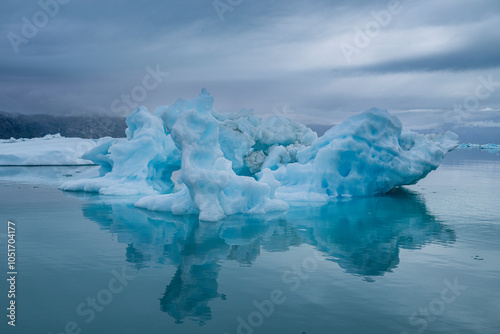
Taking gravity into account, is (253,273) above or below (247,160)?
below

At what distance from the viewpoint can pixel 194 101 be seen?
1475 cm

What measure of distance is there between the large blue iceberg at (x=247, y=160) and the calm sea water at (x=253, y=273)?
1.16 m

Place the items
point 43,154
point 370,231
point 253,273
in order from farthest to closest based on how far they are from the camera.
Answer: point 43,154
point 370,231
point 253,273

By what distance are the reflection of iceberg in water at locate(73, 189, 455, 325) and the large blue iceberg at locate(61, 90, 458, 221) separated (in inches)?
42.7

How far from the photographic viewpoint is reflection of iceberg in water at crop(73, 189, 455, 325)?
776 cm

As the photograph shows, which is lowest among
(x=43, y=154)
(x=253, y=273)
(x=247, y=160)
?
(x=253, y=273)

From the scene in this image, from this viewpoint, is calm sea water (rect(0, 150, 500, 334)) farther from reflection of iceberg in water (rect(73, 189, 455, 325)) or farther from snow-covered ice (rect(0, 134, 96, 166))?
snow-covered ice (rect(0, 134, 96, 166))

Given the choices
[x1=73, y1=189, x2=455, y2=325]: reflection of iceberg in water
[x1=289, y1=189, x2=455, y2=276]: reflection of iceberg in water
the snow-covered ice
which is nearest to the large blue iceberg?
[x1=73, y1=189, x2=455, y2=325]: reflection of iceberg in water

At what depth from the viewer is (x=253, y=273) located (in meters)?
8.28

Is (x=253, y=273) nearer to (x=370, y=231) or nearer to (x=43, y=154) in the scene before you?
(x=370, y=231)

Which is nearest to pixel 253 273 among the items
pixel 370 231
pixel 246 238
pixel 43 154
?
pixel 246 238

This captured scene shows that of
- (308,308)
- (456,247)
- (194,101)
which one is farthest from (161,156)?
(308,308)

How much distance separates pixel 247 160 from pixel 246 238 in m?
14.8

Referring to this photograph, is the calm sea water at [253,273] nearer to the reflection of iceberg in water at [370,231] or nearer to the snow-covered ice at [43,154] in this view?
the reflection of iceberg in water at [370,231]
